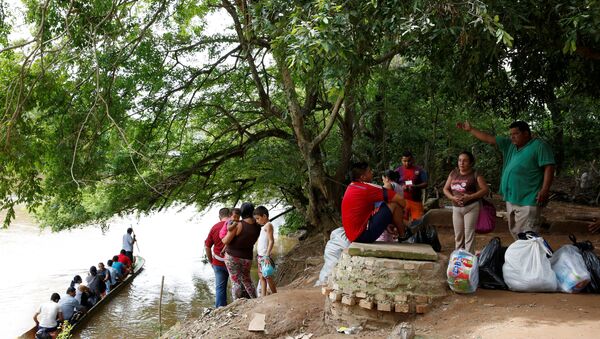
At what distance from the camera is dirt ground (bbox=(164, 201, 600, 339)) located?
4.14 metres

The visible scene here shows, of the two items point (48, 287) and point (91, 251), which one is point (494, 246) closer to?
point (48, 287)

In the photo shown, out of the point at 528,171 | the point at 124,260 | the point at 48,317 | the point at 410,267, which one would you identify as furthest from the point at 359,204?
the point at 124,260

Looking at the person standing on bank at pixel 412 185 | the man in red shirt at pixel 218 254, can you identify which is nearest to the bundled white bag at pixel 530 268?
the person standing on bank at pixel 412 185

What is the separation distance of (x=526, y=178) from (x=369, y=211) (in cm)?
173

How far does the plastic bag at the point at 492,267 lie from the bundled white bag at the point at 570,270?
1.61 ft

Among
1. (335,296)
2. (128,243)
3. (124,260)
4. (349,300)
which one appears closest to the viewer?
(349,300)

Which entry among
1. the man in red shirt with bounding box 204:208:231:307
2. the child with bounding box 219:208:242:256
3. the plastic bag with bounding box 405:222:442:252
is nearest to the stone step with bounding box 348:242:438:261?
the plastic bag with bounding box 405:222:442:252

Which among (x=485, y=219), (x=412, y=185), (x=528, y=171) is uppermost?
(x=528, y=171)

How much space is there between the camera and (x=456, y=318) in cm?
461

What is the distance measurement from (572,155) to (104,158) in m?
9.91

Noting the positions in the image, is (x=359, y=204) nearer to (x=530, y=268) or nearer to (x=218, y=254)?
(x=530, y=268)

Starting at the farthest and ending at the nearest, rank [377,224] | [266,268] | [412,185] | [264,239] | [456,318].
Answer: [412,185] → [266,268] → [264,239] → [377,224] → [456,318]

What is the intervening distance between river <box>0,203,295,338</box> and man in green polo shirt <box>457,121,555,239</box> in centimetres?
894

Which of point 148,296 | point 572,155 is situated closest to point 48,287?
point 148,296
